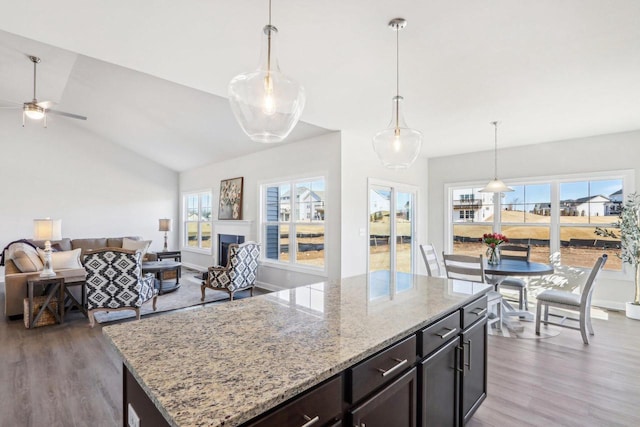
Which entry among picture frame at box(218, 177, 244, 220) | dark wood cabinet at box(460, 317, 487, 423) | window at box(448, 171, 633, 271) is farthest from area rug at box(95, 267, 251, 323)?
window at box(448, 171, 633, 271)

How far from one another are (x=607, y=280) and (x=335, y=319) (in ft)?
17.7

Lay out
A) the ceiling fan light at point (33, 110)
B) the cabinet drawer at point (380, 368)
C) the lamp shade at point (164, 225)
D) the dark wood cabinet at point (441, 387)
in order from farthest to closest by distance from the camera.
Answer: the lamp shade at point (164, 225) → the ceiling fan light at point (33, 110) → the dark wood cabinet at point (441, 387) → the cabinet drawer at point (380, 368)

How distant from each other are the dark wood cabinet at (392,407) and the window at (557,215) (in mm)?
5121

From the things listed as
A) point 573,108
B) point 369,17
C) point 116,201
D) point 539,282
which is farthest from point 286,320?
point 116,201

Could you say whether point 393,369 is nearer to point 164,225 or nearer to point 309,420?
point 309,420

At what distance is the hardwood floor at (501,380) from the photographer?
2236 mm

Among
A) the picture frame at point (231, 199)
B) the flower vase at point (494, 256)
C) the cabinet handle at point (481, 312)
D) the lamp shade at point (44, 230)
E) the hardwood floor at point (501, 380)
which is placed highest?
the picture frame at point (231, 199)

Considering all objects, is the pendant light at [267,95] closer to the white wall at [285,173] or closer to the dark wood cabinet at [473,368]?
the dark wood cabinet at [473,368]

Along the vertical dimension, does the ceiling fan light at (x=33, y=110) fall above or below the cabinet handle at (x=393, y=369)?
above

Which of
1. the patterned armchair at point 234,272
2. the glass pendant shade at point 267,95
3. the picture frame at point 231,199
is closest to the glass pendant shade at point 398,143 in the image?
the glass pendant shade at point 267,95

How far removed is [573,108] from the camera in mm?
3779

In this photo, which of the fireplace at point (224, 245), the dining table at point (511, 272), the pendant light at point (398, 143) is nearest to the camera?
the pendant light at point (398, 143)

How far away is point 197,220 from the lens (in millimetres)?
8609

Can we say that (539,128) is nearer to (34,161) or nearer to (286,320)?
(286,320)
